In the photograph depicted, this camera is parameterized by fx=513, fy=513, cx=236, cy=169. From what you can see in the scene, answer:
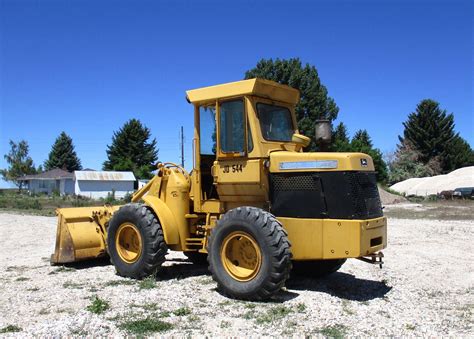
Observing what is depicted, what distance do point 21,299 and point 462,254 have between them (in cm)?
902

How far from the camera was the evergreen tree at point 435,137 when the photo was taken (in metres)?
65.8

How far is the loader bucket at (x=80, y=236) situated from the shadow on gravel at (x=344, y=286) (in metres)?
3.76

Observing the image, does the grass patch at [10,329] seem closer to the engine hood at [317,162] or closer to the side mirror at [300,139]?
the engine hood at [317,162]

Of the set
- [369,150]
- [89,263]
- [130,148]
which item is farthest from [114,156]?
[89,263]

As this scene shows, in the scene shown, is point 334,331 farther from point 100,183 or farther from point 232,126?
point 100,183

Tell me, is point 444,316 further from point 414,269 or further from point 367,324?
point 414,269

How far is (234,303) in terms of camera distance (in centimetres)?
671

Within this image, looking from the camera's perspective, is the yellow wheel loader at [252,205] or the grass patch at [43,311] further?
the yellow wheel loader at [252,205]

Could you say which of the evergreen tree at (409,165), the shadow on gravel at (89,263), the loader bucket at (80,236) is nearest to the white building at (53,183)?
the evergreen tree at (409,165)

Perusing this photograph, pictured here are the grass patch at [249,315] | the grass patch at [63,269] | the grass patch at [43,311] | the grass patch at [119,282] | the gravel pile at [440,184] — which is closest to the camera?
the grass patch at [249,315]

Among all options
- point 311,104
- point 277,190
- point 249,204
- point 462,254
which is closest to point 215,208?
point 249,204

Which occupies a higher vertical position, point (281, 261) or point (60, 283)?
point (281, 261)

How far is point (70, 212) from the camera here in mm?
9938

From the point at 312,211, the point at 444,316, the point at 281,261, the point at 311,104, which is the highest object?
the point at 311,104
